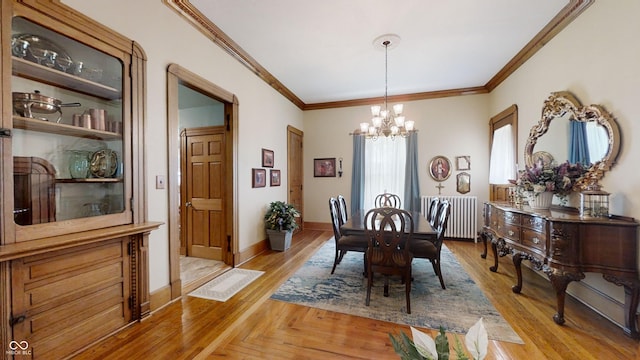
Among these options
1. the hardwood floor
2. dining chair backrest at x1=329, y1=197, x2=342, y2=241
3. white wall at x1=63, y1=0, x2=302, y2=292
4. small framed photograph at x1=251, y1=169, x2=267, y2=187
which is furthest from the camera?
small framed photograph at x1=251, y1=169, x2=267, y2=187

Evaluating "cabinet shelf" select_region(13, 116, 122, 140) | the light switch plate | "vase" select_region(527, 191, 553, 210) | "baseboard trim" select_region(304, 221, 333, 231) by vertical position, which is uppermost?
"cabinet shelf" select_region(13, 116, 122, 140)

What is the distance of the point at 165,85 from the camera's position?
245 centimetres

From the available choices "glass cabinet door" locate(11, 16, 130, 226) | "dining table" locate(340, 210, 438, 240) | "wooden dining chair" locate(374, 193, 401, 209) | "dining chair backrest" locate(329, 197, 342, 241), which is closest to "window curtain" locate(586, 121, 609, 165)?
"dining table" locate(340, 210, 438, 240)

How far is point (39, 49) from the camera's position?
5.50ft

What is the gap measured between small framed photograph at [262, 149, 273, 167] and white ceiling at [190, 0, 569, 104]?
4.42 feet

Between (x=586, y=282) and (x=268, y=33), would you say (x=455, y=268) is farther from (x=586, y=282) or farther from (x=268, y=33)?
(x=268, y=33)

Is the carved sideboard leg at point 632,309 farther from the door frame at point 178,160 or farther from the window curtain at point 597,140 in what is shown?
the door frame at point 178,160

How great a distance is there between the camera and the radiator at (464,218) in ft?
15.7

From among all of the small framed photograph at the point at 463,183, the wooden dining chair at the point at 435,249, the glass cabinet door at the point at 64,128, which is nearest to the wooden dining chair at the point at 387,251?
the wooden dining chair at the point at 435,249

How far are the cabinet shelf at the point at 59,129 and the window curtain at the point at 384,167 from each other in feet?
14.8

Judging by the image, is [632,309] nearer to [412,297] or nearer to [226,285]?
[412,297]

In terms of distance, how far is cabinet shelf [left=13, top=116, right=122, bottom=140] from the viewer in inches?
62.0

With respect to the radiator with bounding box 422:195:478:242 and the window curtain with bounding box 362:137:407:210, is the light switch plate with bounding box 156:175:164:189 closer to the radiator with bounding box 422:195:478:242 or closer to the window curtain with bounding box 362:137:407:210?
the window curtain with bounding box 362:137:407:210

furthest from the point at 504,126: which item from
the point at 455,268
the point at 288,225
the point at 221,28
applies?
the point at 221,28
